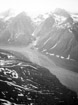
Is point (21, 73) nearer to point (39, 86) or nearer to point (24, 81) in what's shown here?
point (24, 81)

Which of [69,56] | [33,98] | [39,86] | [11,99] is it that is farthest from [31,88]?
[69,56]

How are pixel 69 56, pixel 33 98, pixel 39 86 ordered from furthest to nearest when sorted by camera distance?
pixel 69 56 < pixel 39 86 < pixel 33 98

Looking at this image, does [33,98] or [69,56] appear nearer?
[33,98]

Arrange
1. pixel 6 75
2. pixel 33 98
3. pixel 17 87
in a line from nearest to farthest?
pixel 33 98
pixel 17 87
pixel 6 75

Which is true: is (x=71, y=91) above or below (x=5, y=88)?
below

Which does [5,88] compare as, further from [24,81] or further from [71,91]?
[71,91]

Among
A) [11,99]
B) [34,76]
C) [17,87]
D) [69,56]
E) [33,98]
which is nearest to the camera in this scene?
[11,99]

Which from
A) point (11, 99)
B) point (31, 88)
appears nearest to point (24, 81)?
point (31, 88)

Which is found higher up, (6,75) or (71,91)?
(6,75)

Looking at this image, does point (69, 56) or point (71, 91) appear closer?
point (71, 91)
